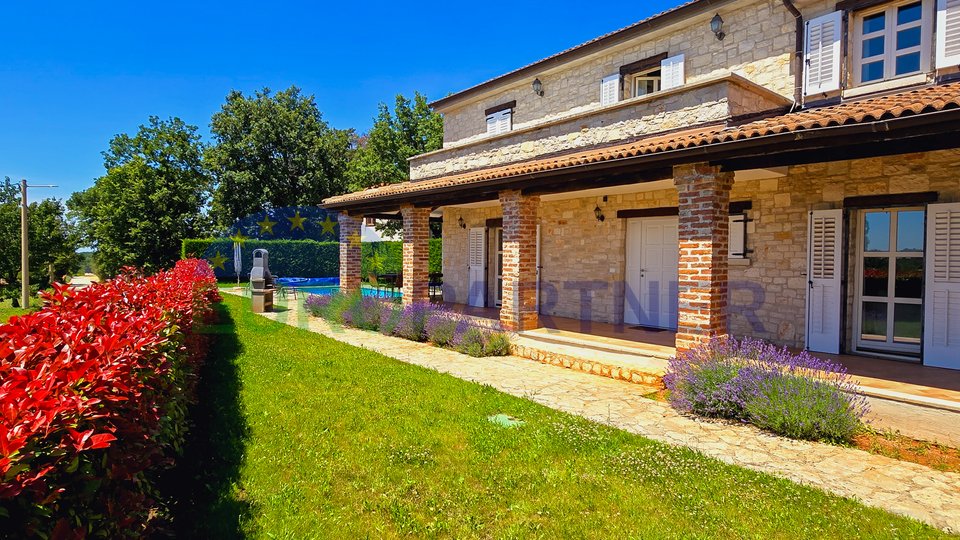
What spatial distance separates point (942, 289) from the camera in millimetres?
6703

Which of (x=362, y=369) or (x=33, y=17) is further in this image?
(x=33, y=17)

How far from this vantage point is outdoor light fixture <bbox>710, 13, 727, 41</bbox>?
32.5 ft

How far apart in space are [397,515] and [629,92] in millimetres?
10926

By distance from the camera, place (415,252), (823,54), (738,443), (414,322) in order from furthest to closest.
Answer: (415,252) → (414,322) → (823,54) → (738,443)

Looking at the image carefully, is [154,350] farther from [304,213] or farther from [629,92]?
[304,213]

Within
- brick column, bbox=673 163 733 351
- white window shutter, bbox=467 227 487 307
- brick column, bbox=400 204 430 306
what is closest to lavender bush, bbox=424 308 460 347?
brick column, bbox=400 204 430 306

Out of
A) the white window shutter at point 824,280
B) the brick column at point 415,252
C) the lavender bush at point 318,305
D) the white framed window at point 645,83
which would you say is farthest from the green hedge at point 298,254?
the white window shutter at point 824,280

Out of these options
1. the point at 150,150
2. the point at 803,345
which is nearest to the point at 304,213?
the point at 150,150

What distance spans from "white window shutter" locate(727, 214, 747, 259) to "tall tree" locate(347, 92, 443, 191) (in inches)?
811

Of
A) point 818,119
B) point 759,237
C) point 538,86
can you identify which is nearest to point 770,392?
point 818,119

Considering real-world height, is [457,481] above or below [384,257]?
below

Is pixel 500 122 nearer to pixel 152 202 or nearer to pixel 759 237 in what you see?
pixel 759 237

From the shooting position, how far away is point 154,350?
134 inches

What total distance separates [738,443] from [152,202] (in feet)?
97.4
